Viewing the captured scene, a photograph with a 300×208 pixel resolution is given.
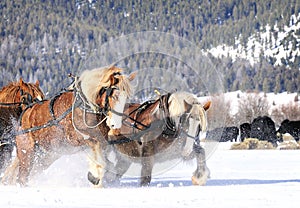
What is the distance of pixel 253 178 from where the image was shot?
38.3ft

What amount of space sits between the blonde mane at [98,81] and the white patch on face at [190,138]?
1295mm

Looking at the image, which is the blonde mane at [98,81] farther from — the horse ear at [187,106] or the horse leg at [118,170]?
the horse leg at [118,170]

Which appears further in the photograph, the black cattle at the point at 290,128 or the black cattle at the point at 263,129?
the black cattle at the point at 290,128

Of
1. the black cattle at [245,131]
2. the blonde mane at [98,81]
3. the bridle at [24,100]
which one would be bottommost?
the black cattle at [245,131]

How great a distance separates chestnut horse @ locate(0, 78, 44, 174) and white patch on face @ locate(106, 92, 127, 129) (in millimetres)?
2723

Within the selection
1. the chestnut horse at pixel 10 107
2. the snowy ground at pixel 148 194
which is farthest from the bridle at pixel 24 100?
A: the snowy ground at pixel 148 194

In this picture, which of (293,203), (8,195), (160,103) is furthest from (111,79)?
(293,203)

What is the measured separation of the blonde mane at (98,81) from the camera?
29.8 ft

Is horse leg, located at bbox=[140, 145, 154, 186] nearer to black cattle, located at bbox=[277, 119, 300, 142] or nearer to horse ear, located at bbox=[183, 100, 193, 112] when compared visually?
horse ear, located at bbox=[183, 100, 193, 112]

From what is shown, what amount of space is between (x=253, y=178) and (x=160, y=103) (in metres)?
2.56

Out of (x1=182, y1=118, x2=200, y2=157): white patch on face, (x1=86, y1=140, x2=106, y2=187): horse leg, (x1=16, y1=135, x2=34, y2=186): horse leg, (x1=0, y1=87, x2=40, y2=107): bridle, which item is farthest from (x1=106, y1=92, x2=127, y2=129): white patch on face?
(x1=0, y1=87, x2=40, y2=107): bridle

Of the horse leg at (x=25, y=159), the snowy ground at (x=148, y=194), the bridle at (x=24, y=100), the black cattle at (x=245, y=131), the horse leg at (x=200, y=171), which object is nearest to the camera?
the snowy ground at (x=148, y=194)

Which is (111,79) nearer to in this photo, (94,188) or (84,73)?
(84,73)

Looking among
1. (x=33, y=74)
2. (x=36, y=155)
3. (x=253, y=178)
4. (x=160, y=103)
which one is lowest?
(x=33, y=74)
